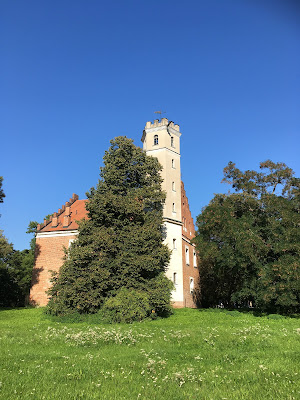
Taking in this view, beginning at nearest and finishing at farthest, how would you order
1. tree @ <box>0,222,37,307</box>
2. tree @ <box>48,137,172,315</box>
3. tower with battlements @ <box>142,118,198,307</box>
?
1. tree @ <box>48,137,172,315</box>
2. tower with battlements @ <box>142,118,198,307</box>
3. tree @ <box>0,222,37,307</box>

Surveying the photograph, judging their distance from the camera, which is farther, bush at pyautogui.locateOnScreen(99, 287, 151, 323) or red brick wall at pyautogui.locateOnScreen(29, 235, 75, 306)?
red brick wall at pyautogui.locateOnScreen(29, 235, 75, 306)

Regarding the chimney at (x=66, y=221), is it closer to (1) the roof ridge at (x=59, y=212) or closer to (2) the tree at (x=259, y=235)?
(1) the roof ridge at (x=59, y=212)

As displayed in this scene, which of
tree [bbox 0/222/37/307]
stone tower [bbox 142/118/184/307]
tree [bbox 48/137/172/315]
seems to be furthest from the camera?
tree [bbox 0/222/37/307]

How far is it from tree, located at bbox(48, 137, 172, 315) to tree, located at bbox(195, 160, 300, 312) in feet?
15.4

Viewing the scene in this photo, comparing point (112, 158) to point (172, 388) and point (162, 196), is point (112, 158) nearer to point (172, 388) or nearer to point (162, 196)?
point (162, 196)

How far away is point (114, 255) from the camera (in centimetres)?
2317

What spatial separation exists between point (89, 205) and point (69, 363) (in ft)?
53.9

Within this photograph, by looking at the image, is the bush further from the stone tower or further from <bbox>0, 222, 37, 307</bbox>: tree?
<bbox>0, 222, 37, 307</bbox>: tree

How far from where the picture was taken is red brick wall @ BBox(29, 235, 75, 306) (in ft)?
109

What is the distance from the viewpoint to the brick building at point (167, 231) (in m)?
31.9

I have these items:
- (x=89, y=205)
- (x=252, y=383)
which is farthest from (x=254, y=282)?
(x=252, y=383)

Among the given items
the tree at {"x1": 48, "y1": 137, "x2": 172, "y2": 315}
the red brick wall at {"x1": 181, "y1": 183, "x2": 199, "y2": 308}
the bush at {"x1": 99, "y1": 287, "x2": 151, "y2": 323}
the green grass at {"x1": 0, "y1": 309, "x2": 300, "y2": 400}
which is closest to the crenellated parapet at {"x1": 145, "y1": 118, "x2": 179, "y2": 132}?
the red brick wall at {"x1": 181, "y1": 183, "x2": 199, "y2": 308}

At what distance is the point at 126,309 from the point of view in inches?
789

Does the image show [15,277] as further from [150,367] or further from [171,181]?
[150,367]
